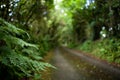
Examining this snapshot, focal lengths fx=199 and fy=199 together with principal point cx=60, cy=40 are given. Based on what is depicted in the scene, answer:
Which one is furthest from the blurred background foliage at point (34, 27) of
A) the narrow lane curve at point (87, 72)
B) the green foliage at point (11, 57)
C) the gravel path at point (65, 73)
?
the narrow lane curve at point (87, 72)

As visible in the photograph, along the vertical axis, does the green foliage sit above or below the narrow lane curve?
above

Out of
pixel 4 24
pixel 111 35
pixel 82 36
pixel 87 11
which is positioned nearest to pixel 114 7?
pixel 111 35

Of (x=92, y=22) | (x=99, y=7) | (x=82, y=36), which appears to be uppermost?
(x=99, y=7)

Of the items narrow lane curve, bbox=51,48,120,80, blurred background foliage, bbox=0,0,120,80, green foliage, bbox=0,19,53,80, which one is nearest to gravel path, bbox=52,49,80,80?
narrow lane curve, bbox=51,48,120,80

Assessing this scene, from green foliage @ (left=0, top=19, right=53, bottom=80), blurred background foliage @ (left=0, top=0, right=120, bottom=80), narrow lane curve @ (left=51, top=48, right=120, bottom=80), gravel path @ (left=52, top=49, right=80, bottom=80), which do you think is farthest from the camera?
gravel path @ (left=52, top=49, right=80, bottom=80)

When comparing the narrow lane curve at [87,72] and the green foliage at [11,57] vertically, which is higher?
the green foliage at [11,57]

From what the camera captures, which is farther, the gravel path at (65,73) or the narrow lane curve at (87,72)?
the gravel path at (65,73)

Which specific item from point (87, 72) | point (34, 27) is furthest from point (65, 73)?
point (34, 27)

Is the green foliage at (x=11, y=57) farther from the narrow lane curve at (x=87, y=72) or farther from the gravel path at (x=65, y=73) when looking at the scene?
the narrow lane curve at (x=87, y=72)

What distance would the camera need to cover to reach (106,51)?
20.1 m

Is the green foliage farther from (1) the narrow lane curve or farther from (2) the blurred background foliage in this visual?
(1) the narrow lane curve

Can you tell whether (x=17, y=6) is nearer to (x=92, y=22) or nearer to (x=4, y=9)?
(x=4, y=9)

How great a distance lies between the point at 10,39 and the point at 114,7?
16.3 meters

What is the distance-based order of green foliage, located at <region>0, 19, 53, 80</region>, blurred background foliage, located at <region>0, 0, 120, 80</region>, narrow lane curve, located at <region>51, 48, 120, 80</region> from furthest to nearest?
narrow lane curve, located at <region>51, 48, 120, 80</region> → blurred background foliage, located at <region>0, 0, 120, 80</region> → green foliage, located at <region>0, 19, 53, 80</region>
